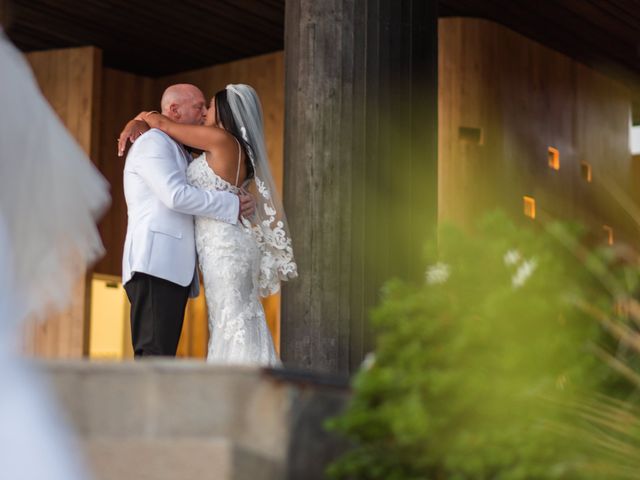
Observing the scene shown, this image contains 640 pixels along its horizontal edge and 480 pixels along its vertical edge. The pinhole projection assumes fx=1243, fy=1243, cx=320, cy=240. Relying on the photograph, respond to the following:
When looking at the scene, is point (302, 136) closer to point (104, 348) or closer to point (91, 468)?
point (91, 468)

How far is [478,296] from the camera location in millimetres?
1707

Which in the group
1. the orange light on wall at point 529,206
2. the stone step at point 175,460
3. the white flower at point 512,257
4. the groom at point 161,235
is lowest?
the stone step at point 175,460

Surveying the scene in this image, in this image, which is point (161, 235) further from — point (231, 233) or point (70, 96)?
point (70, 96)

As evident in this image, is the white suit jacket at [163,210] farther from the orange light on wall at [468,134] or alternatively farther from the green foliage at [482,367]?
the orange light on wall at [468,134]

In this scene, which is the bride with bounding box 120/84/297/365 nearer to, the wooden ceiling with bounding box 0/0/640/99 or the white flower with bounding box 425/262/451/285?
the white flower with bounding box 425/262/451/285

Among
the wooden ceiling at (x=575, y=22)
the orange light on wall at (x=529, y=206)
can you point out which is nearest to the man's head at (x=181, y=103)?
the wooden ceiling at (x=575, y=22)

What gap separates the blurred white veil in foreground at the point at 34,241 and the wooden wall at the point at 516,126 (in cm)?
673

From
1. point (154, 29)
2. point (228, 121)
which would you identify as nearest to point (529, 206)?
point (154, 29)

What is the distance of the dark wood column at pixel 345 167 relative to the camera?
4.39 m

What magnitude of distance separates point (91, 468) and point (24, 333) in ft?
1.19

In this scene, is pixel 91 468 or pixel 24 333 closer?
pixel 24 333

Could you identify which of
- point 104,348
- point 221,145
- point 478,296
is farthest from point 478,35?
point 478,296

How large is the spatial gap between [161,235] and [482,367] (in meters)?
2.49

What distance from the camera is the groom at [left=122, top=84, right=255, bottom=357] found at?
155 inches
